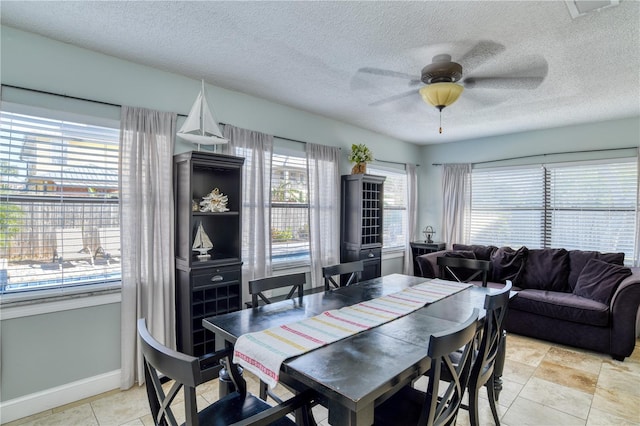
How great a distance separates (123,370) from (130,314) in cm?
44

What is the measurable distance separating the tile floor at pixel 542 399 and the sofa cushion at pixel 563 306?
39 centimetres

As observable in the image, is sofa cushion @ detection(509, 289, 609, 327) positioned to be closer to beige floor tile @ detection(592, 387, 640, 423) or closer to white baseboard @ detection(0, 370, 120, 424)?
beige floor tile @ detection(592, 387, 640, 423)

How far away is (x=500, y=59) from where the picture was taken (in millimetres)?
2521

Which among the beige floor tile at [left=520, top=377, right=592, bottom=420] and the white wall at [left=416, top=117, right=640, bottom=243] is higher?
the white wall at [left=416, top=117, right=640, bottom=243]

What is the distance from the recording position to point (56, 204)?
2.38 metres

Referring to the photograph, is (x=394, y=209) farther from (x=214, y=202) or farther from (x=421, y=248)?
(x=214, y=202)

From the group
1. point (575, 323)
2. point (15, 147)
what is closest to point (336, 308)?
point (15, 147)

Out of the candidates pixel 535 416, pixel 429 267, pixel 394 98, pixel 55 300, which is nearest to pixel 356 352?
pixel 535 416

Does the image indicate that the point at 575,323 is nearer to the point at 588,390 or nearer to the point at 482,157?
the point at 588,390

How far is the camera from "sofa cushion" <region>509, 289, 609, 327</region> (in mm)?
3285

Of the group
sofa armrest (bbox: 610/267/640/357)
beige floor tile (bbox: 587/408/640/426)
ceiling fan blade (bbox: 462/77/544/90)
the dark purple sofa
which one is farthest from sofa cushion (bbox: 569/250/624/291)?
ceiling fan blade (bbox: 462/77/544/90)

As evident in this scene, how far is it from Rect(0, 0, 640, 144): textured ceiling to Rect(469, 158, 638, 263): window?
48.3 inches

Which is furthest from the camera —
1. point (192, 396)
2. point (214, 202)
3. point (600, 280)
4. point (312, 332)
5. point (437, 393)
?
point (600, 280)

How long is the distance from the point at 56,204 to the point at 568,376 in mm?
4387
